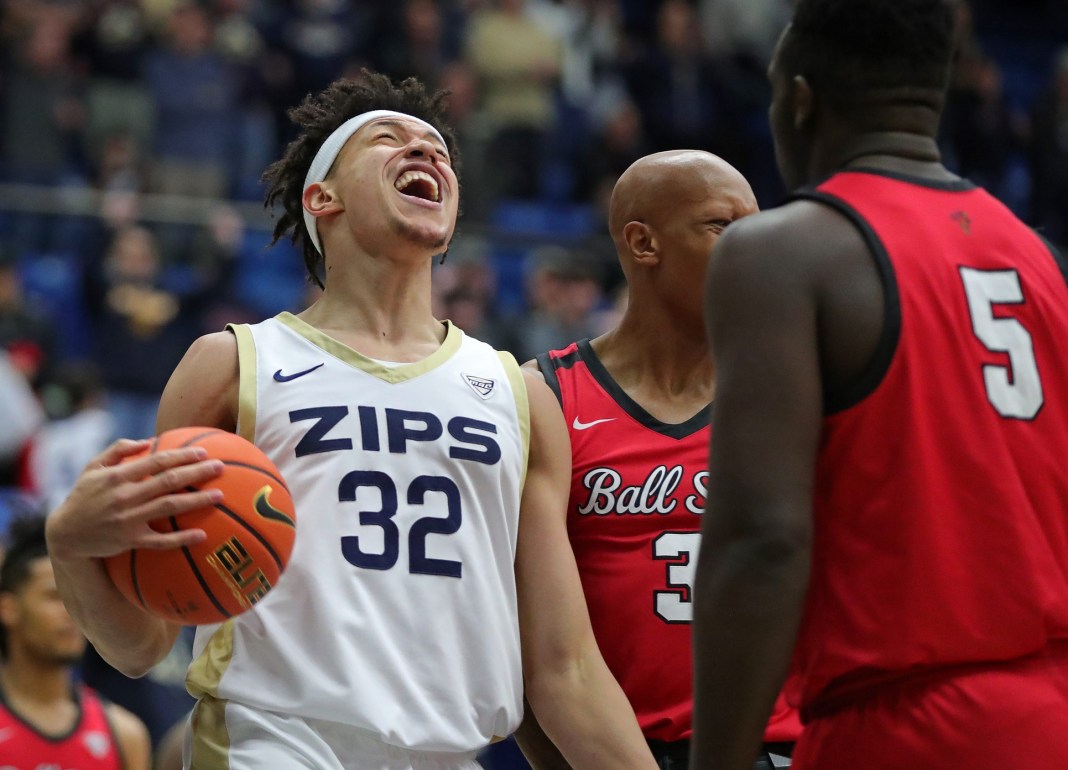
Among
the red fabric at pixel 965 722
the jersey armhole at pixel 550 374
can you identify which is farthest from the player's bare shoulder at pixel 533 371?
the red fabric at pixel 965 722

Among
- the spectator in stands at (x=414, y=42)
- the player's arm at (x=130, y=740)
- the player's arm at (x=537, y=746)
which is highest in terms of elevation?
the spectator in stands at (x=414, y=42)

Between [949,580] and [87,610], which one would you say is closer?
[949,580]

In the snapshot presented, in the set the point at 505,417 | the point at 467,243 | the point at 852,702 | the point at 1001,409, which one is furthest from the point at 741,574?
the point at 467,243

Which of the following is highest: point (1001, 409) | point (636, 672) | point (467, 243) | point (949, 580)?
point (1001, 409)

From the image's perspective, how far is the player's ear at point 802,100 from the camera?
9.59 ft

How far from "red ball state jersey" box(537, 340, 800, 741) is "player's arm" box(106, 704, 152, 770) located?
4.04 metres

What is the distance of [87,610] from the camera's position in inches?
148

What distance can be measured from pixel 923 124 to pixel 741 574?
95 cm

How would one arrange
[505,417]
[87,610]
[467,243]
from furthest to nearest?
[467,243], [505,417], [87,610]

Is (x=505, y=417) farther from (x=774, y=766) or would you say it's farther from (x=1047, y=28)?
(x=1047, y=28)

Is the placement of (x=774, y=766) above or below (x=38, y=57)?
below

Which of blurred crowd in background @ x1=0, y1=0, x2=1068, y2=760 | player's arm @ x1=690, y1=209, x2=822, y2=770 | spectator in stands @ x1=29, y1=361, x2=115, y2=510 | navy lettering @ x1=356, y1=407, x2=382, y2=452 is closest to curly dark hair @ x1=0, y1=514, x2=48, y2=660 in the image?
blurred crowd in background @ x1=0, y1=0, x2=1068, y2=760

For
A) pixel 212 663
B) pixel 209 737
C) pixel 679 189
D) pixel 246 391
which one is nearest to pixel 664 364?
pixel 679 189

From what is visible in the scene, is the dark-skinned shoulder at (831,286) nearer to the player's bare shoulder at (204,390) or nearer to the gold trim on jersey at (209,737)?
the player's bare shoulder at (204,390)
